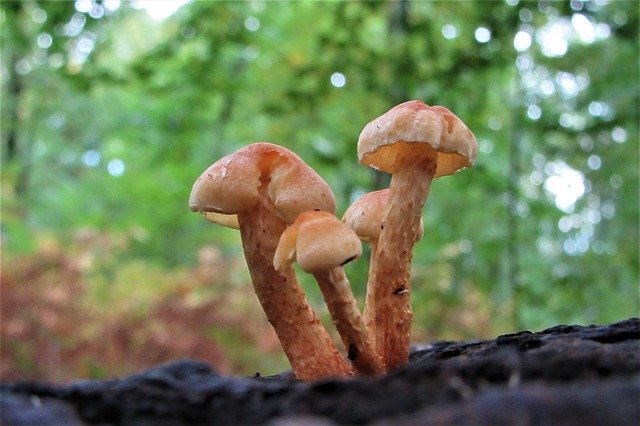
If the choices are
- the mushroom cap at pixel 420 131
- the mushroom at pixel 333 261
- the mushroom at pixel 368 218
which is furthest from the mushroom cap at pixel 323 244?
the mushroom at pixel 368 218

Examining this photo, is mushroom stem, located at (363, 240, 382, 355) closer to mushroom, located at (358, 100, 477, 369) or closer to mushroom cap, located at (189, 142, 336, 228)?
mushroom, located at (358, 100, 477, 369)

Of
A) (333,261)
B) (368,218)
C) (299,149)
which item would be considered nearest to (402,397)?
(333,261)

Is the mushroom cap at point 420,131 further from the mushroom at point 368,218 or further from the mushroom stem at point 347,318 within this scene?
the mushroom stem at point 347,318

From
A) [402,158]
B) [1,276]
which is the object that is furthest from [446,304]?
[1,276]

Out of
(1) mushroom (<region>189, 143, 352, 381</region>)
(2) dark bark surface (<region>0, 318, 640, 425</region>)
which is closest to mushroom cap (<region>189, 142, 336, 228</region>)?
(1) mushroom (<region>189, 143, 352, 381</region>)

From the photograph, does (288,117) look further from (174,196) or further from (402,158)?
(402,158)
